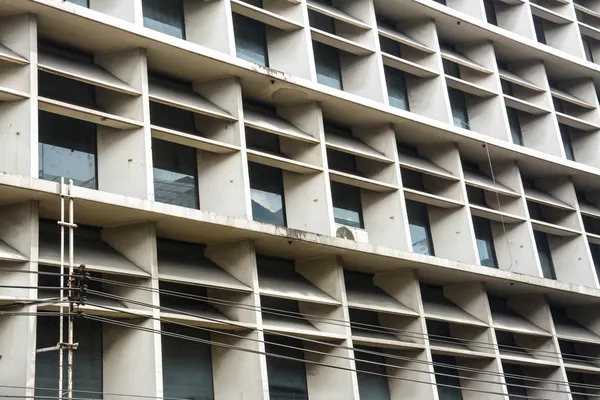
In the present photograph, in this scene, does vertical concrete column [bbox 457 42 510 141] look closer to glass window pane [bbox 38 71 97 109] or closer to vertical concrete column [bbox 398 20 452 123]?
vertical concrete column [bbox 398 20 452 123]

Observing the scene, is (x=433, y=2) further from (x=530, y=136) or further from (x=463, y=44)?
(x=530, y=136)

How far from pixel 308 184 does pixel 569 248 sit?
379 inches

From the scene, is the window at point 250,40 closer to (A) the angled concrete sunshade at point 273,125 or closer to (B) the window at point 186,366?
(A) the angled concrete sunshade at point 273,125

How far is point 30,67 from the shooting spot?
16797 mm

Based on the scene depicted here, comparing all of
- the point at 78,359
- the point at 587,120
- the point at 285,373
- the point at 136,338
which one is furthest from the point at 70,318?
the point at 587,120

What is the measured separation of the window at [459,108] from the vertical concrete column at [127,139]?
35.0ft

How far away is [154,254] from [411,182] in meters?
9.09

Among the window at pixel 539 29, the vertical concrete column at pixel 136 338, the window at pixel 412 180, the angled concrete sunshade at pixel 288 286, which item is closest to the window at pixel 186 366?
the vertical concrete column at pixel 136 338

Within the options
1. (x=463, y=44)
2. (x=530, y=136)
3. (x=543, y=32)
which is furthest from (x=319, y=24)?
(x=543, y=32)

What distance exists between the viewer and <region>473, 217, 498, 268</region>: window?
25.6 metres

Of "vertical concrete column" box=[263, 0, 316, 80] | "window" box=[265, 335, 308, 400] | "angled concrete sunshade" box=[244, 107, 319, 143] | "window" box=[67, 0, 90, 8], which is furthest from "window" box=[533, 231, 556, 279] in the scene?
"window" box=[67, 0, 90, 8]

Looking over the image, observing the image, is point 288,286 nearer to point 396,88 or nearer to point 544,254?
point 396,88

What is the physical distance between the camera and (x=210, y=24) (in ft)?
67.1

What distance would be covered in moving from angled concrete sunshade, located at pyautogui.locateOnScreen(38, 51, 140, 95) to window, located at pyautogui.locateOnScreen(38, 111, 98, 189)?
97cm
